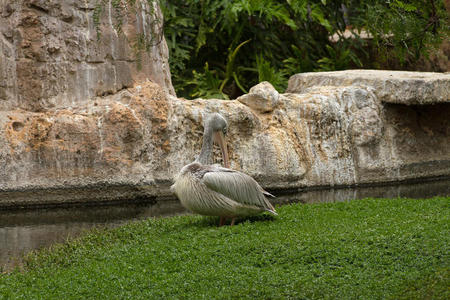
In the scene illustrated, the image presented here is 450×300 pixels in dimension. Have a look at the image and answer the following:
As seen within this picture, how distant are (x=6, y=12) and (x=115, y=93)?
83.2 inches

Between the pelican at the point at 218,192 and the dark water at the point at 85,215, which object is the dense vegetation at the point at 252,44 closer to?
the dark water at the point at 85,215

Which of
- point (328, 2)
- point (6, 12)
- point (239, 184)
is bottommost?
point (239, 184)

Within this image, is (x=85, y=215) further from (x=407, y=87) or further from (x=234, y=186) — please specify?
(x=407, y=87)

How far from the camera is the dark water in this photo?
26.0ft

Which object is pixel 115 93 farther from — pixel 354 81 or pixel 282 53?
pixel 282 53

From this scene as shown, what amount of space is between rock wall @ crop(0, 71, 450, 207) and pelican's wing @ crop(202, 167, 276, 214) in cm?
346

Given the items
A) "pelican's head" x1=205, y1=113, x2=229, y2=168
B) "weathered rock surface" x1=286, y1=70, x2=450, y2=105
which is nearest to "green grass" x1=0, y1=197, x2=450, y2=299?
"pelican's head" x1=205, y1=113, x2=229, y2=168

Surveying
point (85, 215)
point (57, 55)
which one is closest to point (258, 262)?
point (85, 215)

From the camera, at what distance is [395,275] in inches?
215

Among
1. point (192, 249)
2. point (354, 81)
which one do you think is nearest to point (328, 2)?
point (354, 81)

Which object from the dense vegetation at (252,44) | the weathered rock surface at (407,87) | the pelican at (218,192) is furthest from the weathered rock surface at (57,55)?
the weathered rock surface at (407,87)

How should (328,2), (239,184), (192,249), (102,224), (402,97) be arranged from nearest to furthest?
(192,249) < (239,184) < (102,224) < (402,97) < (328,2)

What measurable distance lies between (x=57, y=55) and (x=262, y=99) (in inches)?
142

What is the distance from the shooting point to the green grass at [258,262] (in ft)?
17.4
